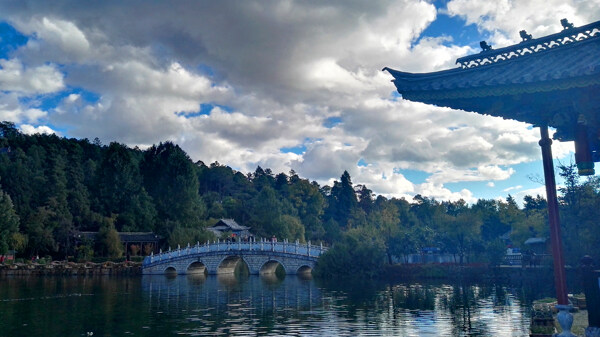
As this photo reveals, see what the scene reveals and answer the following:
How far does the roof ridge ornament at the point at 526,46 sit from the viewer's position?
23.1 ft

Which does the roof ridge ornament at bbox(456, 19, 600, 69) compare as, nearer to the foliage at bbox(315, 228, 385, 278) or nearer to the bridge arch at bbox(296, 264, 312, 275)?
the foliage at bbox(315, 228, 385, 278)

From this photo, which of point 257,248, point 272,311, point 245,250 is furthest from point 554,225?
point 245,250

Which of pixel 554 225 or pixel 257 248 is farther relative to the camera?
pixel 257 248

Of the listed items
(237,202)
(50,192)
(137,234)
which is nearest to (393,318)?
(137,234)

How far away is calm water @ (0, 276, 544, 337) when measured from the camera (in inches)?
603

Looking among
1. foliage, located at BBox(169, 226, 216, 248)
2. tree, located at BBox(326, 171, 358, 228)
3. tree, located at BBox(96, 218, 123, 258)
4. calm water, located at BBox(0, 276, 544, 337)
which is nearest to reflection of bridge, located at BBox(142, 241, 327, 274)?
foliage, located at BBox(169, 226, 216, 248)

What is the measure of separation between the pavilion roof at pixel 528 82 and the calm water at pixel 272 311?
8.80 m

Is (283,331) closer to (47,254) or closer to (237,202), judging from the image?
(47,254)

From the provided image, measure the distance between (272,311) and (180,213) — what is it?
38.7m

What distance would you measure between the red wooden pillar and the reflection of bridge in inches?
1243

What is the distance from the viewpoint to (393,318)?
687 inches

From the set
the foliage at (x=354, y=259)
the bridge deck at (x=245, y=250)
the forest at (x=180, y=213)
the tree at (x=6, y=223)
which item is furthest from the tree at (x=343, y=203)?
the tree at (x=6, y=223)

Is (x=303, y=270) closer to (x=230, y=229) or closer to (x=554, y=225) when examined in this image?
(x=230, y=229)

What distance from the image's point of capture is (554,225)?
7.20 metres
